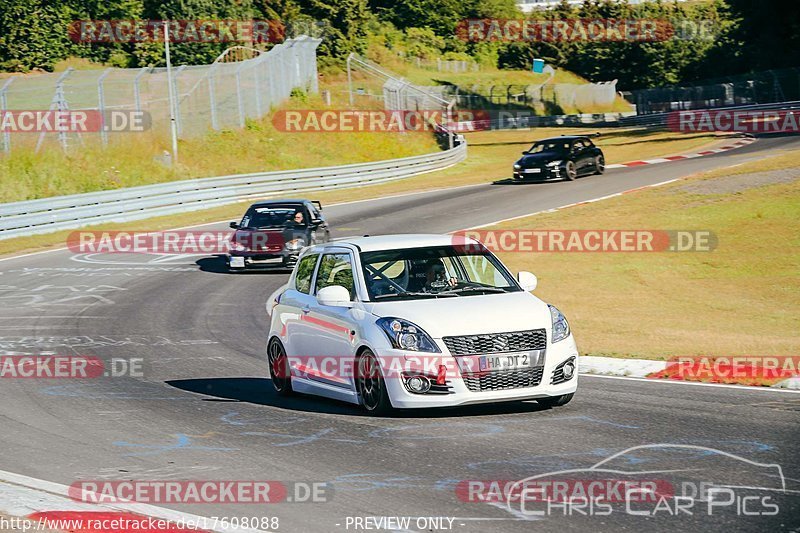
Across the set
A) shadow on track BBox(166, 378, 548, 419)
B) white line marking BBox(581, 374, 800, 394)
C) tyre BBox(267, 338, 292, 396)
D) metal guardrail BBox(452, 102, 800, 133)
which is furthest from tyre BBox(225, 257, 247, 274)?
metal guardrail BBox(452, 102, 800, 133)

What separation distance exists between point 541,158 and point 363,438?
34295mm

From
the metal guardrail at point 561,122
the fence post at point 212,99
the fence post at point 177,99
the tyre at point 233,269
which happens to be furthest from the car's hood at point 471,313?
the metal guardrail at point 561,122

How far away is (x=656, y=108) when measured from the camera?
91312mm

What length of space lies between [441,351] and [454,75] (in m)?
92.3

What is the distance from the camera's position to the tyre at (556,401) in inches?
416

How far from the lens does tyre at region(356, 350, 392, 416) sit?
1022 centimetres

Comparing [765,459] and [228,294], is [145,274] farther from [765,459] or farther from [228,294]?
[765,459]

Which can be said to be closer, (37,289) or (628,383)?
(628,383)

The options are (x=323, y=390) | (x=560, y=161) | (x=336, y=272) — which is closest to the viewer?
(x=323, y=390)

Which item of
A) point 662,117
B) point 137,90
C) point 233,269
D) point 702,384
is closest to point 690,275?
point 233,269

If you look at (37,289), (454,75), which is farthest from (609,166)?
(454,75)

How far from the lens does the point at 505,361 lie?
9938 millimetres

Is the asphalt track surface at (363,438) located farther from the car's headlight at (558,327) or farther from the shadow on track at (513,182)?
the shadow on track at (513,182)

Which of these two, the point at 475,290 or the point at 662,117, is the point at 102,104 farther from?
the point at 662,117
